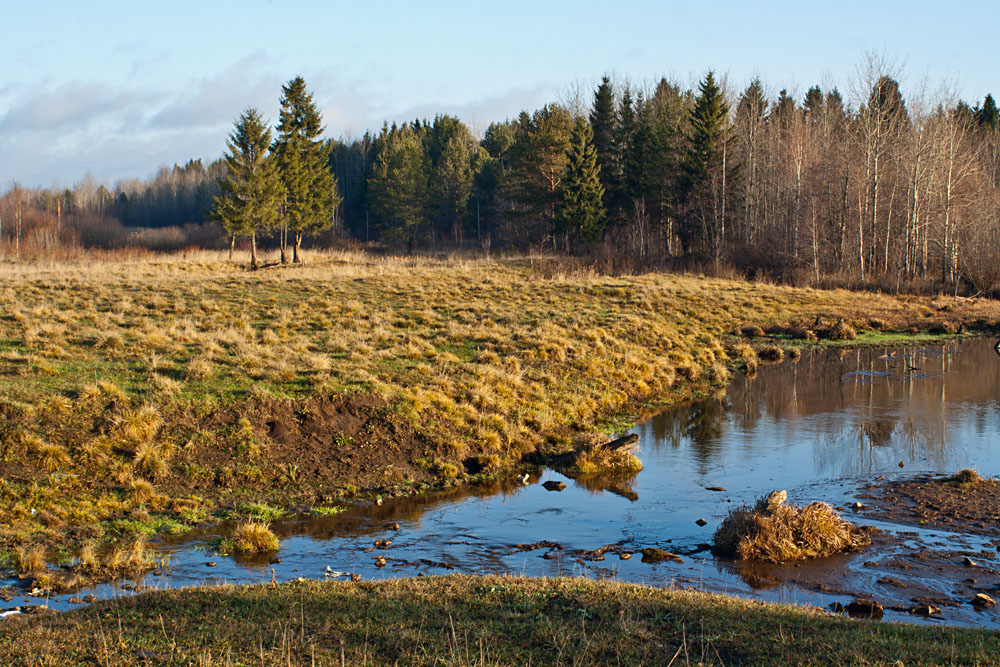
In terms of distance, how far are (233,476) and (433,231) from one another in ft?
271

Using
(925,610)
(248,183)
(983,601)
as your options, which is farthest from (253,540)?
(248,183)

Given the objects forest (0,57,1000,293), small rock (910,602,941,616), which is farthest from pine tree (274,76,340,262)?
small rock (910,602,941,616)

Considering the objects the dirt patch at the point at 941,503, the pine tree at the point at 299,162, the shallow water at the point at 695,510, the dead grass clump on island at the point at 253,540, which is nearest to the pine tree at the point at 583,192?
the pine tree at the point at 299,162

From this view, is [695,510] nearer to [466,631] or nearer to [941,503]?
[941,503]

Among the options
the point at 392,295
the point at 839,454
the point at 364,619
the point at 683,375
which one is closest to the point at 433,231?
the point at 392,295

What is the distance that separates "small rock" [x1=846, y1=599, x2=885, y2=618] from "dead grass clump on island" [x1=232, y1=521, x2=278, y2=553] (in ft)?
23.2

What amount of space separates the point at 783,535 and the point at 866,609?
6.31 ft

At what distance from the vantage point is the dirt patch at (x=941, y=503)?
1170cm

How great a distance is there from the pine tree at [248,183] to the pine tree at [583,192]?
1952 cm

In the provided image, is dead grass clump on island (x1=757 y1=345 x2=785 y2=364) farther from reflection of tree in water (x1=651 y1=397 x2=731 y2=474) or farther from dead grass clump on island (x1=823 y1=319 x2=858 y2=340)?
reflection of tree in water (x1=651 y1=397 x2=731 y2=474)

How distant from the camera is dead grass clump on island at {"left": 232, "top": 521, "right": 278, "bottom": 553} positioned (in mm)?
10672

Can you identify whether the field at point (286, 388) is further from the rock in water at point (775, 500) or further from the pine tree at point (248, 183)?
the pine tree at point (248, 183)

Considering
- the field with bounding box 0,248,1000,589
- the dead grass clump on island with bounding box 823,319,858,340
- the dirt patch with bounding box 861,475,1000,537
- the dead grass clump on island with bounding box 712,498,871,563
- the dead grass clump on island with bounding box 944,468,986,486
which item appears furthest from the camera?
the dead grass clump on island with bounding box 823,319,858,340

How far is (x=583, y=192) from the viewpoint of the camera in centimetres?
5597
